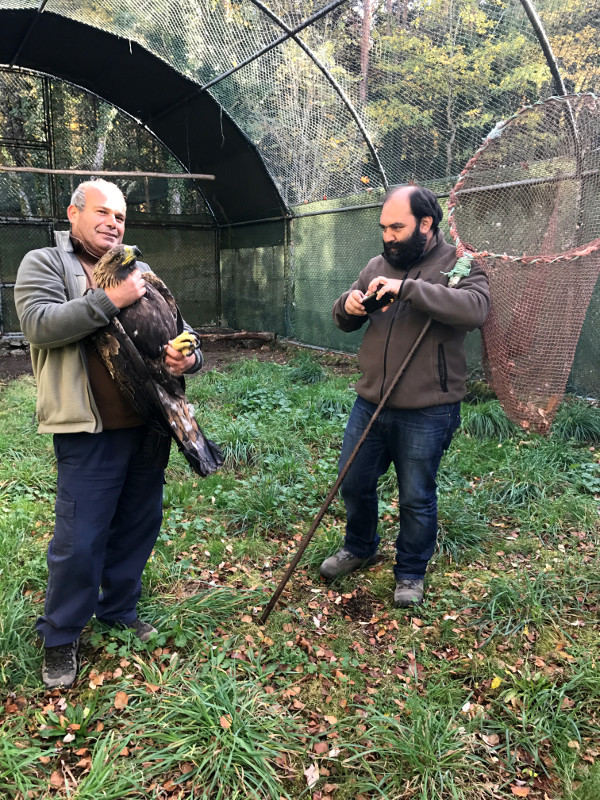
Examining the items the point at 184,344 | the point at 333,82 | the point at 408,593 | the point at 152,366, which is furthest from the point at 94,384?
the point at 333,82

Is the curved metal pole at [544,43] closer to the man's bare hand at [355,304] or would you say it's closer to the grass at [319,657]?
the grass at [319,657]

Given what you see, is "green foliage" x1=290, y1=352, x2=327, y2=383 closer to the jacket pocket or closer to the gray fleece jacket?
the jacket pocket

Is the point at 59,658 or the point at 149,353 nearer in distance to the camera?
the point at 149,353

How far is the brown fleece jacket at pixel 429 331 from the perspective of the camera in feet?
7.61

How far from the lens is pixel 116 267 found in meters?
1.86

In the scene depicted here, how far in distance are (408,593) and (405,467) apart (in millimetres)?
654

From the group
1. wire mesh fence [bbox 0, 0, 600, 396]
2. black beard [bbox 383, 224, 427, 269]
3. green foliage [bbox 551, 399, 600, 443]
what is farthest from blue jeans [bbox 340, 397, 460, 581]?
green foliage [bbox 551, 399, 600, 443]

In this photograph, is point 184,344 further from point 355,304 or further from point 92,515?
point 355,304

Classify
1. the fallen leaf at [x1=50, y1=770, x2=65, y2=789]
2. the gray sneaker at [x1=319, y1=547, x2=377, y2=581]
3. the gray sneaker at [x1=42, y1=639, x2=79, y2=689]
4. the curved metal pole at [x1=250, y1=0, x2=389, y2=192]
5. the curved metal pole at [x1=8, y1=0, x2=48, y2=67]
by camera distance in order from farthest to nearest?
the curved metal pole at [x1=8, y1=0, x2=48, y2=67] < the curved metal pole at [x1=250, y1=0, x2=389, y2=192] < the gray sneaker at [x1=319, y1=547, x2=377, y2=581] < the gray sneaker at [x1=42, y1=639, x2=79, y2=689] < the fallen leaf at [x1=50, y1=770, x2=65, y2=789]

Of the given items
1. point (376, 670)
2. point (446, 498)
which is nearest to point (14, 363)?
point (446, 498)

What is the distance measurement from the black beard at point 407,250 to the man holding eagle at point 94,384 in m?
1.01

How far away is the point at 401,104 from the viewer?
596 cm

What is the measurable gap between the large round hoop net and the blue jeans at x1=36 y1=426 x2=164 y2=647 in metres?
1.71

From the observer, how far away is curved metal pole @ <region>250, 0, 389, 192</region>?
20.5 ft
